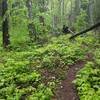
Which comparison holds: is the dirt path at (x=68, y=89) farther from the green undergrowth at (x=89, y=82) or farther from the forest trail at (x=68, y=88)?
the green undergrowth at (x=89, y=82)

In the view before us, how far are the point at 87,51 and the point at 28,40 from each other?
19.0ft

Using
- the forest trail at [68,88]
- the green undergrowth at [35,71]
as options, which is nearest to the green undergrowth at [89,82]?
the forest trail at [68,88]

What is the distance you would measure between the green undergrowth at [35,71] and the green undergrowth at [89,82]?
1089mm

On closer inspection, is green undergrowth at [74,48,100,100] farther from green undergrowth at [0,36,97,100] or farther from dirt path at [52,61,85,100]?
green undergrowth at [0,36,97,100]

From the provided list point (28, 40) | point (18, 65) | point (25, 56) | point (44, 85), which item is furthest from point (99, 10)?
point (44, 85)

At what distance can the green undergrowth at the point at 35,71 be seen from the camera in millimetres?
9812

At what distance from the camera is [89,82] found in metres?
10.6

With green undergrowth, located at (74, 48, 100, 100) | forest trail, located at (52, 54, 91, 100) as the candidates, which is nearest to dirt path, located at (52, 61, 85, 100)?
forest trail, located at (52, 54, 91, 100)

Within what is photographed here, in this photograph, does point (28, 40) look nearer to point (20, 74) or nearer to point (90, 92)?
point (20, 74)

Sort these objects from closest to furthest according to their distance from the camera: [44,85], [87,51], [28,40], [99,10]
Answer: [44,85], [87,51], [28,40], [99,10]

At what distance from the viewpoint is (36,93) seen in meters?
9.66

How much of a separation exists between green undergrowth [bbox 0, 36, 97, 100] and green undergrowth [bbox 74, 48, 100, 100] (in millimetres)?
1089

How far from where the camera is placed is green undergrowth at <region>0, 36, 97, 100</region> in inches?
386

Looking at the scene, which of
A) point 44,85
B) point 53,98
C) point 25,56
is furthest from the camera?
point 25,56
